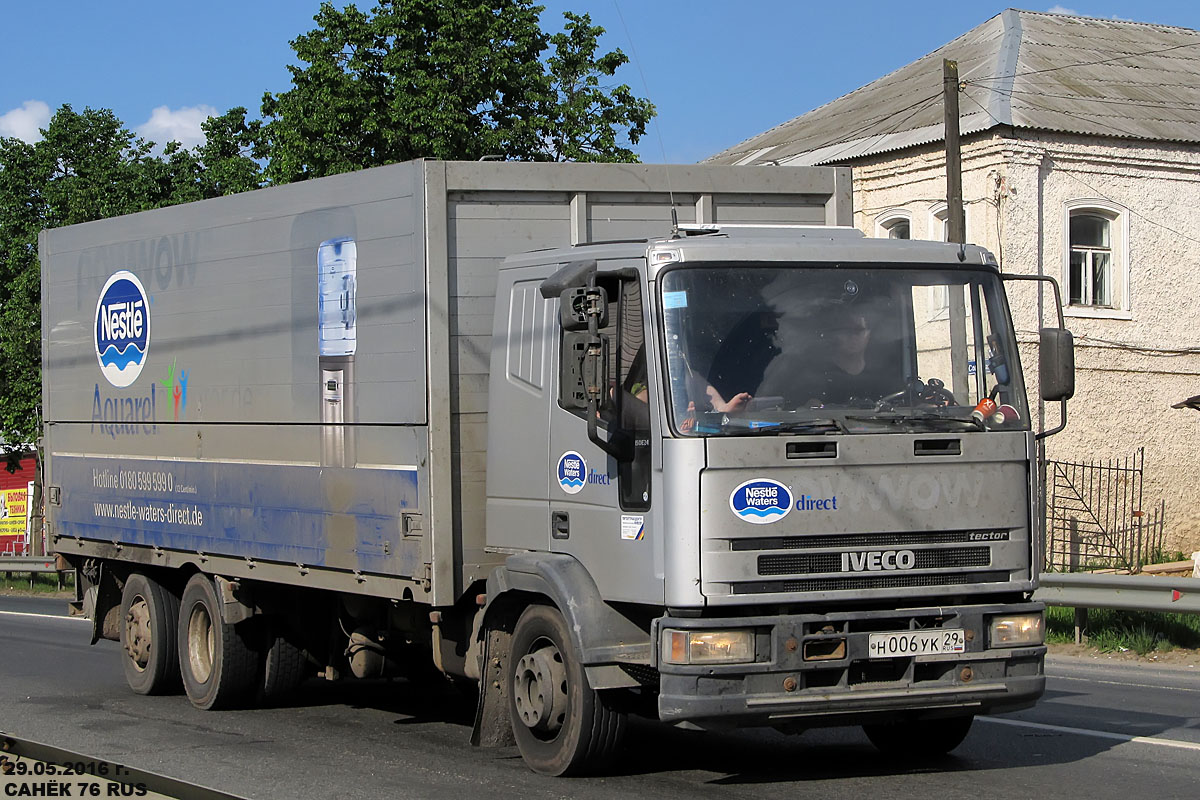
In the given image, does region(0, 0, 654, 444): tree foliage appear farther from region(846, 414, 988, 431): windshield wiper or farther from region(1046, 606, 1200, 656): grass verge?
region(846, 414, 988, 431): windshield wiper

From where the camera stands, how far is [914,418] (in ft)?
23.2

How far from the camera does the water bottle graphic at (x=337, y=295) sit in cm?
890

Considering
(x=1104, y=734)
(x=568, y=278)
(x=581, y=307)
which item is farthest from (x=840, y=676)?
(x=1104, y=734)

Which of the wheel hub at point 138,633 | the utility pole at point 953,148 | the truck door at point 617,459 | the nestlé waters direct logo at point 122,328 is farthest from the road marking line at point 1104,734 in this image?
the utility pole at point 953,148

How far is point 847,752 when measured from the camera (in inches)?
334

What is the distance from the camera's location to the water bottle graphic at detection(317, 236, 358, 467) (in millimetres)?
8922

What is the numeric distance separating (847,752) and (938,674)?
1620 mm

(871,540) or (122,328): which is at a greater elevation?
(122,328)

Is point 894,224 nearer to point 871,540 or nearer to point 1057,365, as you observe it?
point 1057,365

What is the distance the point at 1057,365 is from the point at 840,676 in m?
1.88

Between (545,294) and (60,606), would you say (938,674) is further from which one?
(60,606)

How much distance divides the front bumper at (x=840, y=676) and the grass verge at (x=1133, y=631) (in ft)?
23.2

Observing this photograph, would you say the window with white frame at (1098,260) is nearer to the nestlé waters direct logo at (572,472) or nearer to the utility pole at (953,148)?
the utility pole at (953,148)

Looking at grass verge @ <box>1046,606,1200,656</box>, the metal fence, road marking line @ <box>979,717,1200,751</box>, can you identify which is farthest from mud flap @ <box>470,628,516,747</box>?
the metal fence
